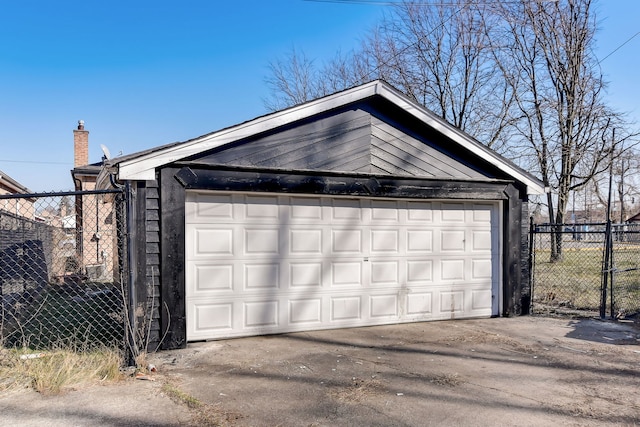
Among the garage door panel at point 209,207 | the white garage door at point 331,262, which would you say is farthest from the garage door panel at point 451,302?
the garage door panel at point 209,207

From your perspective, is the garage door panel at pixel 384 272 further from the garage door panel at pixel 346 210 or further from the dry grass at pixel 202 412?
the dry grass at pixel 202 412

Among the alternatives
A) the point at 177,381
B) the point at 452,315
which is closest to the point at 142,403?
the point at 177,381

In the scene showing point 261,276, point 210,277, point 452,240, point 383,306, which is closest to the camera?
point 210,277

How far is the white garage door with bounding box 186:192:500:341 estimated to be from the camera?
6.08 m

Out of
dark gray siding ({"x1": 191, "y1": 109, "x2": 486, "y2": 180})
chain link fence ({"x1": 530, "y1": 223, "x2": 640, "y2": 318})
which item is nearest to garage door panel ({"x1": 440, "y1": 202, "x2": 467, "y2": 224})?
dark gray siding ({"x1": 191, "y1": 109, "x2": 486, "y2": 180})

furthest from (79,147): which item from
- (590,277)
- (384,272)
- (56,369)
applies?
(590,277)

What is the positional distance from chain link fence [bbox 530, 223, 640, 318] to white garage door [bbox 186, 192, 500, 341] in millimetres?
1558

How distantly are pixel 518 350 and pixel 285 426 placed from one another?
3.54m

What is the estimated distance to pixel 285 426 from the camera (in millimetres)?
3477

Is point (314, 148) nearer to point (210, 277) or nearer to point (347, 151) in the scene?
point (347, 151)

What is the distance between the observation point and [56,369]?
14.3 ft

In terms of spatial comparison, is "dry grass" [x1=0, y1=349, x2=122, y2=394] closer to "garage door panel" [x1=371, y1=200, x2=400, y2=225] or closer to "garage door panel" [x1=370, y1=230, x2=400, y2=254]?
"garage door panel" [x1=370, y1=230, x2=400, y2=254]

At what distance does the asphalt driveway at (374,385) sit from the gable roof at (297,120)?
2.38 metres

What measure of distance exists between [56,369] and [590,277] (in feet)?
43.1
